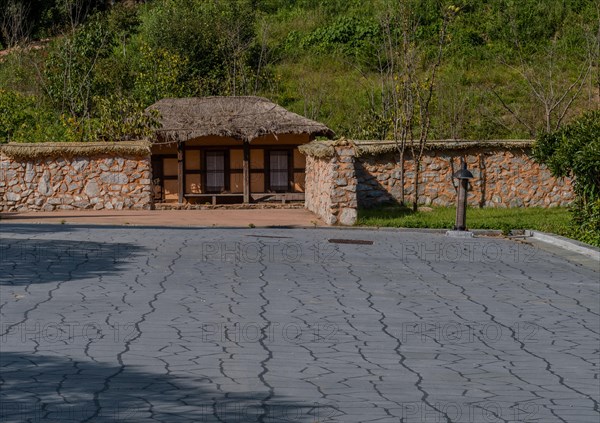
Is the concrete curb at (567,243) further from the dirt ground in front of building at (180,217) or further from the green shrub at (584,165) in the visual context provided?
the dirt ground in front of building at (180,217)

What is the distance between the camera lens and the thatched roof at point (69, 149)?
28.4 m

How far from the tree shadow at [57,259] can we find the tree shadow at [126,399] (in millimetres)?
4630

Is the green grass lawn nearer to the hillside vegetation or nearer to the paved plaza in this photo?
the hillside vegetation

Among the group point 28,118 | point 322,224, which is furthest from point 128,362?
point 28,118

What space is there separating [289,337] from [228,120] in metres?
22.8

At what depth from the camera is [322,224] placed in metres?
23.9

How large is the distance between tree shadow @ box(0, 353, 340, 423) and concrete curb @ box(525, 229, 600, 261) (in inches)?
420

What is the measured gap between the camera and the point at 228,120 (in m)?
31.5

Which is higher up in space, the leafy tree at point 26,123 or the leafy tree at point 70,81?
the leafy tree at point 70,81

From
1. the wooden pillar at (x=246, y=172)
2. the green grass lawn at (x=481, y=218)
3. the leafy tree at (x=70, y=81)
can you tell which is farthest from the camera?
the leafy tree at (x=70, y=81)

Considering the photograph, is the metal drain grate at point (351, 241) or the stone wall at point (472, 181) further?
the stone wall at point (472, 181)

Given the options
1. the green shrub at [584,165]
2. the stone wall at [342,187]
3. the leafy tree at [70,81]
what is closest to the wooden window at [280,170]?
the leafy tree at [70,81]

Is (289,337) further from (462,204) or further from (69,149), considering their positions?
(69,149)

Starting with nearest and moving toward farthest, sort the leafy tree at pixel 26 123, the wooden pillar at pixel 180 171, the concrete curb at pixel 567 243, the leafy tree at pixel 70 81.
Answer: the concrete curb at pixel 567 243, the wooden pillar at pixel 180 171, the leafy tree at pixel 26 123, the leafy tree at pixel 70 81
